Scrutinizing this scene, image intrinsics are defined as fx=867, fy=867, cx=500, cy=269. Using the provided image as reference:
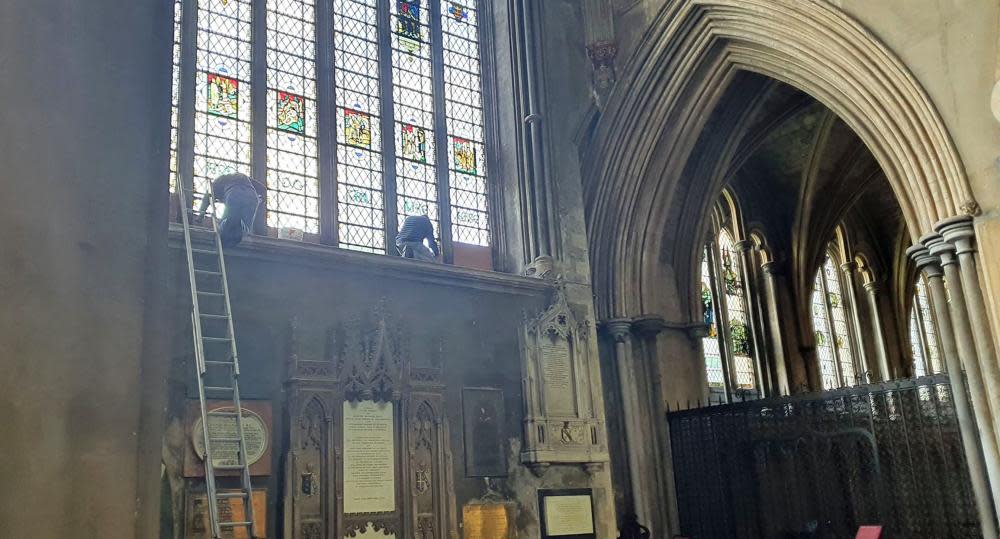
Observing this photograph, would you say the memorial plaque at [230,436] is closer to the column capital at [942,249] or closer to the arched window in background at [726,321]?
the column capital at [942,249]

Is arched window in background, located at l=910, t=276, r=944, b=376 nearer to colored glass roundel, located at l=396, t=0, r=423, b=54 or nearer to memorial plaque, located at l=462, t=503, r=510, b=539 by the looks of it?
colored glass roundel, located at l=396, t=0, r=423, b=54

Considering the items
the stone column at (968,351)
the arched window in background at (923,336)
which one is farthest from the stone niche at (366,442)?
the arched window in background at (923,336)

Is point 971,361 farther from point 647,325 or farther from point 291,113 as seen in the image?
point 291,113

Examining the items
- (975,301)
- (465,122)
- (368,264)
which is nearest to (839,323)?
(975,301)

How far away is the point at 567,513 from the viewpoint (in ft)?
28.7

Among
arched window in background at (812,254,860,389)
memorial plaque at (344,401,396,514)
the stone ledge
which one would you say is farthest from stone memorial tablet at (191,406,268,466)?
arched window in background at (812,254,860,389)

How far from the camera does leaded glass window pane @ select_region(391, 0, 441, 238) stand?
10.3 m

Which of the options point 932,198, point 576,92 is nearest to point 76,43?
point 932,198

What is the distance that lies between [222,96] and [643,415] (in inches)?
266

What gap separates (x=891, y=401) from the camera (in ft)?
31.9

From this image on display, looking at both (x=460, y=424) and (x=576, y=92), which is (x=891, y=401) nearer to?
(x=460, y=424)

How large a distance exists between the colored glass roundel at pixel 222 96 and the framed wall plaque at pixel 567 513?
5183mm

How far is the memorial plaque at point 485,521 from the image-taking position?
811 cm

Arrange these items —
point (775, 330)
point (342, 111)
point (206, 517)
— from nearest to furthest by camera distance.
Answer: point (206, 517), point (342, 111), point (775, 330)
